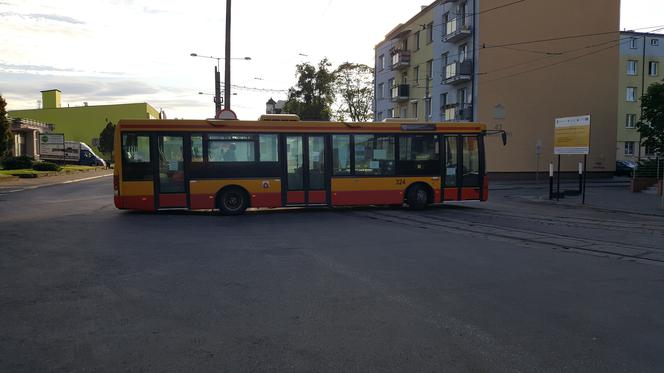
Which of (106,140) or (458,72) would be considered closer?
(458,72)

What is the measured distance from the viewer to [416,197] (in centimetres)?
1614

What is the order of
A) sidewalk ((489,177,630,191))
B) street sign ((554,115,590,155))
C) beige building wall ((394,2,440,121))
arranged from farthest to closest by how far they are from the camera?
1. beige building wall ((394,2,440,121))
2. sidewalk ((489,177,630,191))
3. street sign ((554,115,590,155))

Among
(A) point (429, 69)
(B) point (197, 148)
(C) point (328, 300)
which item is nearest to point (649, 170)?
(A) point (429, 69)

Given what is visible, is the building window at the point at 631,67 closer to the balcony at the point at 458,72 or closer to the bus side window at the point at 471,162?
the balcony at the point at 458,72

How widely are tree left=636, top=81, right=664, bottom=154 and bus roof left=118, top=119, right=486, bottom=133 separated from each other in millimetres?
18197

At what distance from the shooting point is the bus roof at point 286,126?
14.4 m

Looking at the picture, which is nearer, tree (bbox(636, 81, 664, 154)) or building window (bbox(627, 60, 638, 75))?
tree (bbox(636, 81, 664, 154))

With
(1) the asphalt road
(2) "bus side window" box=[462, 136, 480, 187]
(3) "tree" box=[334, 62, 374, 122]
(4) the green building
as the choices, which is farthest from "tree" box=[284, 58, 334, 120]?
(4) the green building

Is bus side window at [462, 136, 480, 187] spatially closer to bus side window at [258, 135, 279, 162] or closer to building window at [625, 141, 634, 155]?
bus side window at [258, 135, 279, 162]

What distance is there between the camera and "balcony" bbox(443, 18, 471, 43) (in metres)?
36.4

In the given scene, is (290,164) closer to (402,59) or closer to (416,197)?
(416,197)

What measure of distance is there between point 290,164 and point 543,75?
2772 centimetres

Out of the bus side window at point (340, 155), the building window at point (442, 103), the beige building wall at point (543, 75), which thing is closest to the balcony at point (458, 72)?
the beige building wall at point (543, 75)

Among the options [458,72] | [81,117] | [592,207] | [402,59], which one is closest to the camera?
[592,207]
